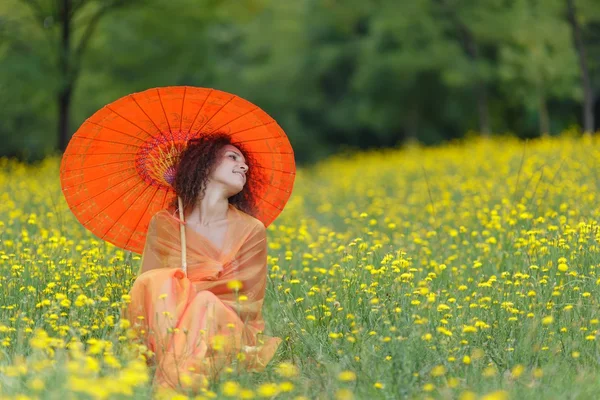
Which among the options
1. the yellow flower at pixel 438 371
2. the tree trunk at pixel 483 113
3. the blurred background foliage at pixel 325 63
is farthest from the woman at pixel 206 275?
the tree trunk at pixel 483 113

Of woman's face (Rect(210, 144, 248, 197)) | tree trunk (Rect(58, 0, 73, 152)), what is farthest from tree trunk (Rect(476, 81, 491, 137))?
woman's face (Rect(210, 144, 248, 197))

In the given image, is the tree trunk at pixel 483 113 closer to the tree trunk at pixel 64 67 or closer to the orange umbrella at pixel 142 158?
the tree trunk at pixel 64 67

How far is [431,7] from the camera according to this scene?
21078 millimetres

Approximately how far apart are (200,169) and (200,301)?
80 centimetres

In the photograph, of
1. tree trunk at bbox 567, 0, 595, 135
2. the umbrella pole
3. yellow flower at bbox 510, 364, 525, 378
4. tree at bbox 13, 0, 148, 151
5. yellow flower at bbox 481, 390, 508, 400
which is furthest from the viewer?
tree at bbox 13, 0, 148, 151

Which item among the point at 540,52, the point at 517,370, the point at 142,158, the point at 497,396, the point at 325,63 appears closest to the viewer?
the point at 497,396

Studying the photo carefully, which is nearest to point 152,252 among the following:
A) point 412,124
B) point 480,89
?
point 480,89

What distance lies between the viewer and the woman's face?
4688mm

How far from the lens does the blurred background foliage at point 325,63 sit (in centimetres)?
1650

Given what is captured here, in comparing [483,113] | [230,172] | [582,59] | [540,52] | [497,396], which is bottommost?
[497,396]

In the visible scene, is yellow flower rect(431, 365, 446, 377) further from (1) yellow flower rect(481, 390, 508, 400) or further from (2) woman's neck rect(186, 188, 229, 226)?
(2) woman's neck rect(186, 188, 229, 226)

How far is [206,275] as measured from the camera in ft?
14.8

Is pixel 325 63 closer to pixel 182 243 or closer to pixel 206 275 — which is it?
pixel 182 243

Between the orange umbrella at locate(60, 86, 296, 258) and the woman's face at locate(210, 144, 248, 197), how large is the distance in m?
0.15
